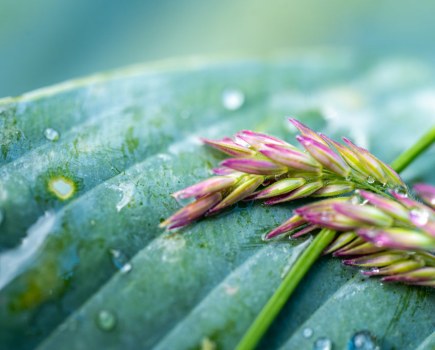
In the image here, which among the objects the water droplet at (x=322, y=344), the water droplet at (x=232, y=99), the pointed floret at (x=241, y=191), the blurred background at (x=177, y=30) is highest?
the blurred background at (x=177, y=30)

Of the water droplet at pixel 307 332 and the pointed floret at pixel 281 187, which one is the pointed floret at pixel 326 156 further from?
the water droplet at pixel 307 332

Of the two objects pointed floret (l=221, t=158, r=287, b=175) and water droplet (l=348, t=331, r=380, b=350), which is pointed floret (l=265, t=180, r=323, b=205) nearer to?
pointed floret (l=221, t=158, r=287, b=175)

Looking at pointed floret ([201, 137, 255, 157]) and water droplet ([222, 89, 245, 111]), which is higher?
water droplet ([222, 89, 245, 111])

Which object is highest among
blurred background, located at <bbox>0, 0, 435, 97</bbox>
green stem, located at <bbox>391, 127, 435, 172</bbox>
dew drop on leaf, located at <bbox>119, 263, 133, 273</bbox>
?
blurred background, located at <bbox>0, 0, 435, 97</bbox>

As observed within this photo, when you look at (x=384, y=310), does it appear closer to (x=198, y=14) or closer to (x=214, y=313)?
(x=214, y=313)

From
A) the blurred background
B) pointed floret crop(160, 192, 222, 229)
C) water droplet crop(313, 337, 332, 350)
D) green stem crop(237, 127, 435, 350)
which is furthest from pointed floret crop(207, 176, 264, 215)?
the blurred background

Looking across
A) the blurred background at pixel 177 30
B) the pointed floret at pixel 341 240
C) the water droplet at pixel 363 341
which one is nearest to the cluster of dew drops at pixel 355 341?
the water droplet at pixel 363 341

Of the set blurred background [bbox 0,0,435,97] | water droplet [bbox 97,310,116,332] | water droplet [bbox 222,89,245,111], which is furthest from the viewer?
blurred background [bbox 0,0,435,97]
